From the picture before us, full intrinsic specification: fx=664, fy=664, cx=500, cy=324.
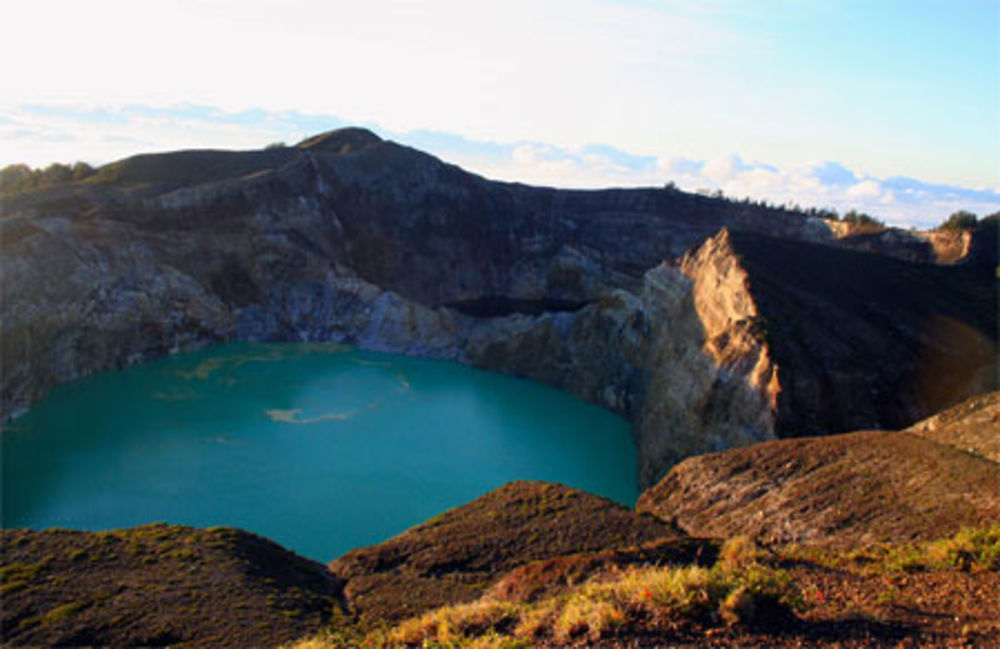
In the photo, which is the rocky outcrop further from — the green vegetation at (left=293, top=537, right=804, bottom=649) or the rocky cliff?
the green vegetation at (left=293, top=537, right=804, bottom=649)

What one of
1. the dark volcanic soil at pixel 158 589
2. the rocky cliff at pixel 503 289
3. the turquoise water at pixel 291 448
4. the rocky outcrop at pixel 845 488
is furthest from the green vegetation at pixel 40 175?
the rocky outcrop at pixel 845 488

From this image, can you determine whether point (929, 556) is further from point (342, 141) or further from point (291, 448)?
point (342, 141)

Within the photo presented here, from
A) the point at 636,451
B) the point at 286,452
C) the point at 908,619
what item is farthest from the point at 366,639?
the point at 636,451

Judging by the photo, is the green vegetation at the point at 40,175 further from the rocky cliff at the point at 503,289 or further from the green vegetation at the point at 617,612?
the green vegetation at the point at 617,612

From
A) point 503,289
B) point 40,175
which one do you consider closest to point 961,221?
point 503,289

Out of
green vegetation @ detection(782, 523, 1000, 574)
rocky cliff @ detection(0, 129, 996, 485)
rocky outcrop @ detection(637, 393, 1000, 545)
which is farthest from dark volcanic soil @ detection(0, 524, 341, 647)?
rocky cliff @ detection(0, 129, 996, 485)

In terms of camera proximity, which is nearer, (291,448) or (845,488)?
(845,488)
